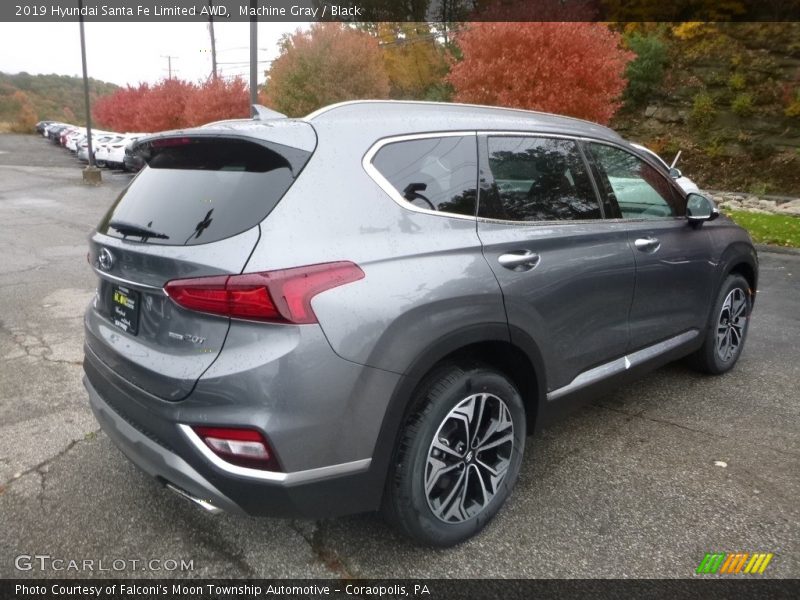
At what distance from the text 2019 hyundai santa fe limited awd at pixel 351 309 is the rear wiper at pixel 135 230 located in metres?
0.01

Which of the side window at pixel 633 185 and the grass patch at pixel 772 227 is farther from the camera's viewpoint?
the grass patch at pixel 772 227

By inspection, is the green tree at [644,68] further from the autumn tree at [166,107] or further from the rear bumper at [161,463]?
the rear bumper at [161,463]

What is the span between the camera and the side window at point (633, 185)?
10.9 ft

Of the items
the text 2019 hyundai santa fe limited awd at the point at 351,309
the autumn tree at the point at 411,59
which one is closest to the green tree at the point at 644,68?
the autumn tree at the point at 411,59

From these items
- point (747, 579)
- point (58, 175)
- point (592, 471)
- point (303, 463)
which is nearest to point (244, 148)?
point (303, 463)

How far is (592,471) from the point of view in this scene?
3143mm

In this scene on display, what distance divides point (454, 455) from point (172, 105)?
47.2 meters

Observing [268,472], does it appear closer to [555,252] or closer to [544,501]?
[544,501]

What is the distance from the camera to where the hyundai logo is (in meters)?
2.45

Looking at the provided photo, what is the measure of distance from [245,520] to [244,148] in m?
1.63

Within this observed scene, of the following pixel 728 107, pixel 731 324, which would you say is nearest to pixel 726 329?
pixel 731 324

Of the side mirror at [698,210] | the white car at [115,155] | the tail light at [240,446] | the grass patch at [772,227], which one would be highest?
the side mirror at [698,210]

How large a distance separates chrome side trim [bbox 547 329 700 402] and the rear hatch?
63.4 inches

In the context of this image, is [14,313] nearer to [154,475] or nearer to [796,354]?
[154,475]
